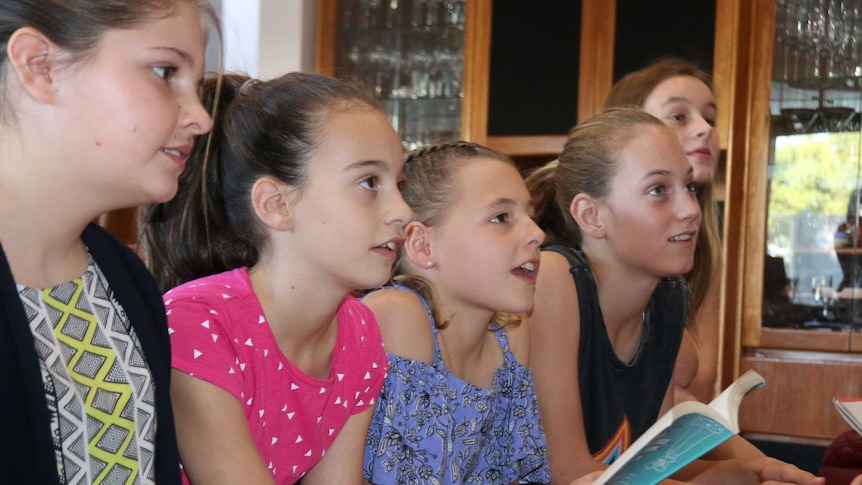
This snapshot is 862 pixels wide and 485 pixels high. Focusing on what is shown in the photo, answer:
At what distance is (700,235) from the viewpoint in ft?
7.55

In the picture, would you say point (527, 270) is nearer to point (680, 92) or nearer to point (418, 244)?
point (418, 244)

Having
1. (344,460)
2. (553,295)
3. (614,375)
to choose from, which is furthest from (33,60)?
(614,375)

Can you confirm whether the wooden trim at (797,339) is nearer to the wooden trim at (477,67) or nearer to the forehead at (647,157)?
the wooden trim at (477,67)

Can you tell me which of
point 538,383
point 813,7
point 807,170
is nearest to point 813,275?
point 807,170

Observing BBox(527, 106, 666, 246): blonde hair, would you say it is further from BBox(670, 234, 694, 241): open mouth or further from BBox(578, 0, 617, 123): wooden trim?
BBox(578, 0, 617, 123): wooden trim

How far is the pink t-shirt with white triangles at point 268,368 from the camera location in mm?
1188

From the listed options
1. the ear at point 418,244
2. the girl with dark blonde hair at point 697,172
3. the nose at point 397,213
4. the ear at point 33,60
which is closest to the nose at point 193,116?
the ear at point 33,60

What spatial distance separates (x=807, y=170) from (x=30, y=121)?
3.39 metres

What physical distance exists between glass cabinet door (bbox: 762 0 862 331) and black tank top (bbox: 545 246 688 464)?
1940 millimetres

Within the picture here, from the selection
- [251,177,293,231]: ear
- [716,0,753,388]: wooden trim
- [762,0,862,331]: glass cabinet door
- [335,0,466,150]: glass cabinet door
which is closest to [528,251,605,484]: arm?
[251,177,293,231]: ear

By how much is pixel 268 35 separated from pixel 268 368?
2.98m

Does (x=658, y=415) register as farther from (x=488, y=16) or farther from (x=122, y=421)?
(x=488, y=16)

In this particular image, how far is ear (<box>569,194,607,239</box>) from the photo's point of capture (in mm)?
1940

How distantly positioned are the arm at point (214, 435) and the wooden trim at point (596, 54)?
292 cm
